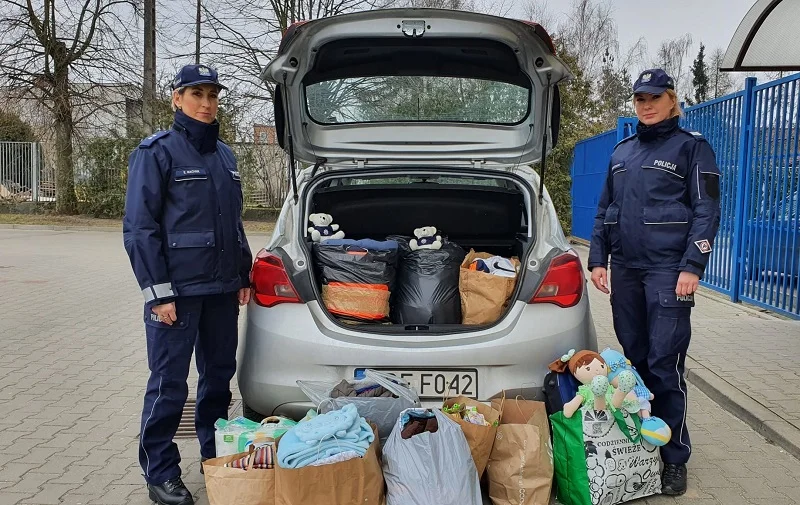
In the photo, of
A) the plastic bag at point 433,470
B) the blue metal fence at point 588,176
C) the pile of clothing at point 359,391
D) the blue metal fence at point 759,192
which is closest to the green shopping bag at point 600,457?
the plastic bag at point 433,470

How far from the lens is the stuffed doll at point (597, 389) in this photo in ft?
10.1

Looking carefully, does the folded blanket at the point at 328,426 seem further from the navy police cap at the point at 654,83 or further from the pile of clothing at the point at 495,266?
the navy police cap at the point at 654,83

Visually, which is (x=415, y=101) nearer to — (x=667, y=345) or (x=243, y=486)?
(x=667, y=345)

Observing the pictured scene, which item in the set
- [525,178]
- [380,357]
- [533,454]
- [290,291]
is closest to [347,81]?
[525,178]

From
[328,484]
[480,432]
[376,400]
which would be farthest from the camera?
[376,400]

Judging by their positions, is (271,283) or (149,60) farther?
(149,60)

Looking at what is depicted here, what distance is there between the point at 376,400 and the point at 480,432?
1.49 ft

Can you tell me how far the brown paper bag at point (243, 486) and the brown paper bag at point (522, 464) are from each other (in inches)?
36.9

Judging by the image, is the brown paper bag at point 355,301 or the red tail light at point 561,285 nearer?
the red tail light at point 561,285

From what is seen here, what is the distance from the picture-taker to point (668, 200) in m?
3.36

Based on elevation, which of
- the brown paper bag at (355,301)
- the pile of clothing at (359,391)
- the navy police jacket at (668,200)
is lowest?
the pile of clothing at (359,391)

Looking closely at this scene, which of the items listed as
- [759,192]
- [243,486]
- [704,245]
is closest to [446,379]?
[243,486]

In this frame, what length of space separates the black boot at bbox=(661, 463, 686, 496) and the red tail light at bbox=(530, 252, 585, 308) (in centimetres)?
88

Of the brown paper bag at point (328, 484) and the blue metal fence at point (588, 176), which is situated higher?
the blue metal fence at point (588, 176)
